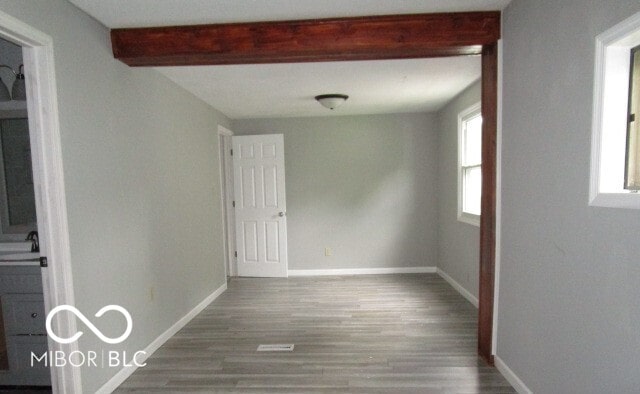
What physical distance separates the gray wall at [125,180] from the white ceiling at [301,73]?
251mm

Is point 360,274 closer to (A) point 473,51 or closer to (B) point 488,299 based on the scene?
(B) point 488,299

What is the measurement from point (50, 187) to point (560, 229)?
275 centimetres

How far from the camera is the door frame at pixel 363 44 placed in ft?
7.04

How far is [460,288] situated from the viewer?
3898 mm

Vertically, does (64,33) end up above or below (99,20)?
below

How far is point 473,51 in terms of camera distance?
7.54 feet

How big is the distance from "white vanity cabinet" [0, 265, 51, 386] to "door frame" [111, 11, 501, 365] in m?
1.63

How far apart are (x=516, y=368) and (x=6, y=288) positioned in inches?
132

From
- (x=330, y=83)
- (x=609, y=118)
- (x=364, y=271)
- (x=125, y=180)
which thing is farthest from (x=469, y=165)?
(x=125, y=180)

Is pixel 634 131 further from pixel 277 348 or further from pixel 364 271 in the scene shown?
pixel 364 271

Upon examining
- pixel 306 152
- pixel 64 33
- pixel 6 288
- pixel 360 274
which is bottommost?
pixel 360 274

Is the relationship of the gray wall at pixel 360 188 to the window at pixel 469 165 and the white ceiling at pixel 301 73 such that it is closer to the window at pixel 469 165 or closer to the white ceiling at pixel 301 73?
the white ceiling at pixel 301 73

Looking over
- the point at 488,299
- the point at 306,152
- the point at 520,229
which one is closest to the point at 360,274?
the point at 306,152

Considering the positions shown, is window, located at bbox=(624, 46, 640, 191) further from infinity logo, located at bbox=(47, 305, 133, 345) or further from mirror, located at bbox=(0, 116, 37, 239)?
mirror, located at bbox=(0, 116, 37, 239)
